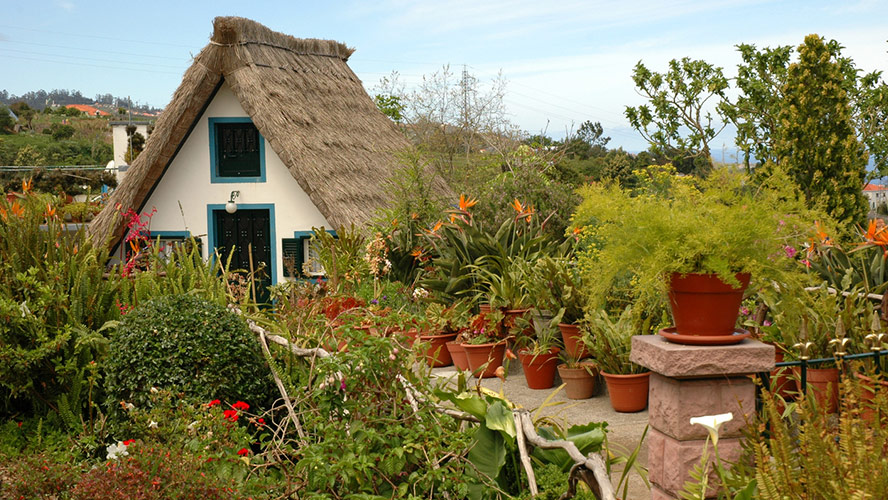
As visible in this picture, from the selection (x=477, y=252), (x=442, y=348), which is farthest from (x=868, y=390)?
(x=477, y=252)

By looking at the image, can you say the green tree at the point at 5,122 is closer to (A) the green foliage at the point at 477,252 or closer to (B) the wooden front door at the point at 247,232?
(B) the wooden front door at the point at 247,232

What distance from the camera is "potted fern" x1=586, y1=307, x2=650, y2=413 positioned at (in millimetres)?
5352

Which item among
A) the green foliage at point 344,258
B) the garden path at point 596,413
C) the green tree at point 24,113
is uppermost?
the green tree at point 24,113

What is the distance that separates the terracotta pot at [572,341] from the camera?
19.5 feet

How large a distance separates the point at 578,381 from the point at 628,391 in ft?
1.75

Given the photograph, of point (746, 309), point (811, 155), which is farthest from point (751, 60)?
point (746, 309)

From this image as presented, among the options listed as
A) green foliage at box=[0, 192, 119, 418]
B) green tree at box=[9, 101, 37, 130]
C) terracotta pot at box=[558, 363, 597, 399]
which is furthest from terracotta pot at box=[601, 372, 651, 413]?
green tree at box=[9, 101, 37, 130]

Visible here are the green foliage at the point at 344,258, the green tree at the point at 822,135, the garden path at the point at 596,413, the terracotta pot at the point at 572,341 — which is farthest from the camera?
the green tree at the point at 822,135

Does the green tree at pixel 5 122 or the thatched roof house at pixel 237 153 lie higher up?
the green tree at pixel 5 122

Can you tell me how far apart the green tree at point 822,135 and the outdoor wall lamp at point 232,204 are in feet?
29.6

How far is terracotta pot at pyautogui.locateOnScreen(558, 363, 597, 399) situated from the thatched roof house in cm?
529

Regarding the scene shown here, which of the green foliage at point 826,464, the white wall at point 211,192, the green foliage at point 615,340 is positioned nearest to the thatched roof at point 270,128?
the white wall at point 211,192

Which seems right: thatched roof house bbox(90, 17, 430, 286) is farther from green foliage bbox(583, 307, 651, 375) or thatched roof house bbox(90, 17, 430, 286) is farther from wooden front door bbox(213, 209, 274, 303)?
green foliage bbox(583, 307, 651, 375)

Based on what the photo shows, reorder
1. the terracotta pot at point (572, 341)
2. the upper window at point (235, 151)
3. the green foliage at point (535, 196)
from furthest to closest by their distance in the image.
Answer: the upper window at point (235, 151), the green foliage at point (535, 196), the terracotta pot at point (572, 341)
